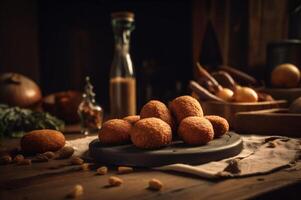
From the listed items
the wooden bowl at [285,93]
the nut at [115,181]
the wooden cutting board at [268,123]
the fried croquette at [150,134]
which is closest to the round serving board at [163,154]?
the fried croquette at [150,134]

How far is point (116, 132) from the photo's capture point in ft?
3.01

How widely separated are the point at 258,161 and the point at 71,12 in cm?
225

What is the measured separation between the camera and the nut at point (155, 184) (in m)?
0.70

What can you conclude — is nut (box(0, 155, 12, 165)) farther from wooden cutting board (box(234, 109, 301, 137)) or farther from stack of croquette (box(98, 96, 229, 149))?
wooden cutting board (box(234, 109, 301, 137))

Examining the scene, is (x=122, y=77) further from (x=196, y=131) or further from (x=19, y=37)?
(x=19, y=37)

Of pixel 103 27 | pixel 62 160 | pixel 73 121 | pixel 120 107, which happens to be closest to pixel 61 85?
pixel 103 27

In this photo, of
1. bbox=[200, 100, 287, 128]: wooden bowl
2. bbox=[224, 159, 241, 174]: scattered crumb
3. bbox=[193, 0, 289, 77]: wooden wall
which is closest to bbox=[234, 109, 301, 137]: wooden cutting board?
bbox=[200, 100, 287, 128]: wooden bowl

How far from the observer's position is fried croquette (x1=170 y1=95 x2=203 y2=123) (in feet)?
3.12

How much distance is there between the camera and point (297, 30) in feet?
8.02

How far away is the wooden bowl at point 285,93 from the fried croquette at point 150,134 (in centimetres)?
82

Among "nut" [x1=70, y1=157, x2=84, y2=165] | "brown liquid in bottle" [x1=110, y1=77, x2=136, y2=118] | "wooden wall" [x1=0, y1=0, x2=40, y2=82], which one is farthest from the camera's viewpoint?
"wooden wall" [x1=0, y1=0, x2=40, y2=82]

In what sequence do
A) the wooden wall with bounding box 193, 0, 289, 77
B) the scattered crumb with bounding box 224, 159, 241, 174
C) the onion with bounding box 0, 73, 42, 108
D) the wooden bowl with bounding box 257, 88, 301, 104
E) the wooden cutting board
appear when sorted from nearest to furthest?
1. the scattered crumb with bounding box 224, 159, 241, 174
2. the wooden cutting board
3. the wooden bowl with bounding box 257, 88, 301, 104
4. the onion with bounding box 0, 73, 42, 108
5. the wooden wall with bounding box 193, 0, 289, 77

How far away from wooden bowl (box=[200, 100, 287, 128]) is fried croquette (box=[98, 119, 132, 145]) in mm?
497

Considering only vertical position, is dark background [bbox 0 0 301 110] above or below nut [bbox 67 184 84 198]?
above
